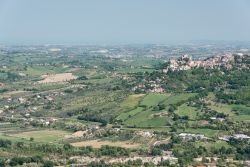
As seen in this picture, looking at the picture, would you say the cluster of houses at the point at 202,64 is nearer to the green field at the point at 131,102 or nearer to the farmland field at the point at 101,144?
the green field at the point at 131,102

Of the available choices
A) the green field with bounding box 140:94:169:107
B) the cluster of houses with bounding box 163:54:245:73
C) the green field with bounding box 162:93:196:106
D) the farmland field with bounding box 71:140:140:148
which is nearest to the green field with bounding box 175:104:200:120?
the green field with bounding box 162:93:196:106

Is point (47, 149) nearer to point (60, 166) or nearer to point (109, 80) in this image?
point (60, 166)

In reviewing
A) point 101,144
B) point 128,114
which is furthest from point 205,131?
point 128,114

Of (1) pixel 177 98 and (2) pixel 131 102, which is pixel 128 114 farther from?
(1) pixel 177 98

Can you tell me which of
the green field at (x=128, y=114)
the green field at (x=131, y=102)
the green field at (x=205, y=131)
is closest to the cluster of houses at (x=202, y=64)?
the green field at (x=131, y=102)

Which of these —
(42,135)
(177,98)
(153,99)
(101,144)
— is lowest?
(42,135)

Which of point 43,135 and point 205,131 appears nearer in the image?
point 205,131

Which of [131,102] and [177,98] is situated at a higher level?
[177,98]

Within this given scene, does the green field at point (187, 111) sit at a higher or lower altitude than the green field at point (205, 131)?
higher

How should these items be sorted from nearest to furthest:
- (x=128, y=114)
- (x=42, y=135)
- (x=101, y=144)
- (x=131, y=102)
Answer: (x=101, y=144) → (x=42, y=135) → (x=128, y=114) → (x=131, y=102)

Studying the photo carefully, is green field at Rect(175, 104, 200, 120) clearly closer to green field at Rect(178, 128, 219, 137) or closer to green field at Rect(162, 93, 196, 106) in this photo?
green field at Rect(162, 93, 196, 106)

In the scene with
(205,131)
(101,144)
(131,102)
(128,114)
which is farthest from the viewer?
(131,102)
